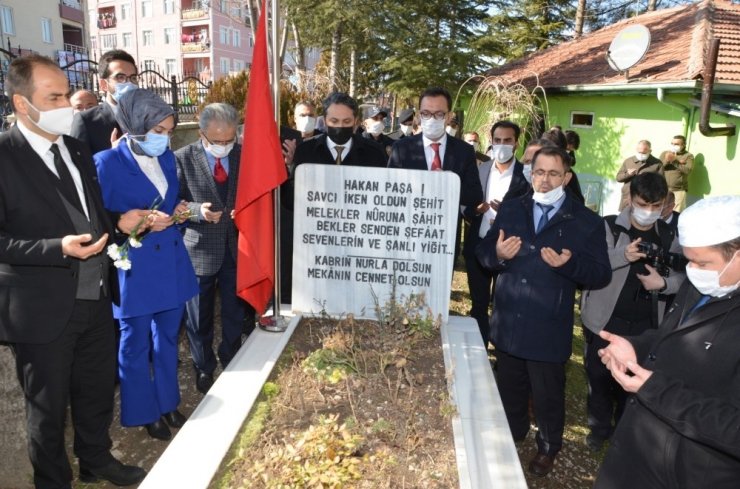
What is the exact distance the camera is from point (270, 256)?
379 cm

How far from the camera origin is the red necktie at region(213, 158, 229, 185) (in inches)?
157

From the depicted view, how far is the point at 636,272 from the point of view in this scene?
11.5 feet

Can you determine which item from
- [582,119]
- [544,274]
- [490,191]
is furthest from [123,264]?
[582,119]

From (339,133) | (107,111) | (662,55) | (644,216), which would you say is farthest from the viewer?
(662,55)

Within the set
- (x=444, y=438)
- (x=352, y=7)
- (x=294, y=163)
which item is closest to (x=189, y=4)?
(x=352, y=7)

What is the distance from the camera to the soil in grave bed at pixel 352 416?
218cm

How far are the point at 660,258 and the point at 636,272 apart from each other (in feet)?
0.71

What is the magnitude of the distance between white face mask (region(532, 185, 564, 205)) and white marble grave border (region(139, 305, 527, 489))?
1.02m

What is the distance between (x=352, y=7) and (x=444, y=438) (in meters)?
18.6

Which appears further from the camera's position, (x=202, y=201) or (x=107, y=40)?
(x=107, y=40)

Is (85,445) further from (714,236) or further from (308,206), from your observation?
(714,236)

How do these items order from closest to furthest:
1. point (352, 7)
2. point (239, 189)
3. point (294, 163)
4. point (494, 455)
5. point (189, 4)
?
point (494, 455) → point (239, 189) → point (294, 163) → point (352, 7) → point (189, 4)

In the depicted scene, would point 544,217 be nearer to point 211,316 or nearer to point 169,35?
point 211,316

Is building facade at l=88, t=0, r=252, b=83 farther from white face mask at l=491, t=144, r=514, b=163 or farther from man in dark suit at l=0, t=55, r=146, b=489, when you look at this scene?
man in dark suit at l=0, t=55, r=146, b=489
